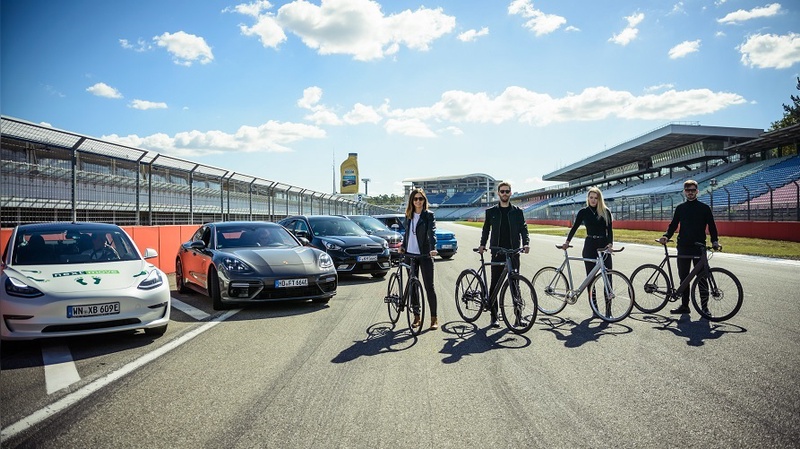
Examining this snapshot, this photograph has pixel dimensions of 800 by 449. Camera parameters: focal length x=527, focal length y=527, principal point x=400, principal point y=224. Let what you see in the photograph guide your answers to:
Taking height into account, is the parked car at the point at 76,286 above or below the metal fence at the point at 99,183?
below

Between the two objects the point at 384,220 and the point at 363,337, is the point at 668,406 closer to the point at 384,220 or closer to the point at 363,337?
the point at 363,337

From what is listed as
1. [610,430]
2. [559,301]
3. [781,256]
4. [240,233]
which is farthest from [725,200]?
[610,430]

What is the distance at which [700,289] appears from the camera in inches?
268

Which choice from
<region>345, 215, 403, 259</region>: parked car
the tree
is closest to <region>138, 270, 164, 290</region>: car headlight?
<region>345, 215, 403, 259</region>: parked car

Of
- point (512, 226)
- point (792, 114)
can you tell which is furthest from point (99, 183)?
point (792, 114)

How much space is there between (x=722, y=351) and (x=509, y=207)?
286cm

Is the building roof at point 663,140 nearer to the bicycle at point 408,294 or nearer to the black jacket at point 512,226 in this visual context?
the black jacket at point 512,226

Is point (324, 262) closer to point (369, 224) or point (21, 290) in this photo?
point (21, 290)

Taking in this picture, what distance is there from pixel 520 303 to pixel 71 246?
5.48 metres

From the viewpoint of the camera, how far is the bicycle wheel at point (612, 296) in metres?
6.58

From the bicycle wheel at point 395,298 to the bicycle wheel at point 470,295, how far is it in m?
0.80

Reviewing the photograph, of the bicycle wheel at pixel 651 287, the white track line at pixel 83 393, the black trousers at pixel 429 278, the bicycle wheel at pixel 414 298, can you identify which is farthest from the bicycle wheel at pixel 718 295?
the white track line at pixel 83 393

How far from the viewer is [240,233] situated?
9.02m

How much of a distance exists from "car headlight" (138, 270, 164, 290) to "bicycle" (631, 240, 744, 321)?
→ 6.03 metres
